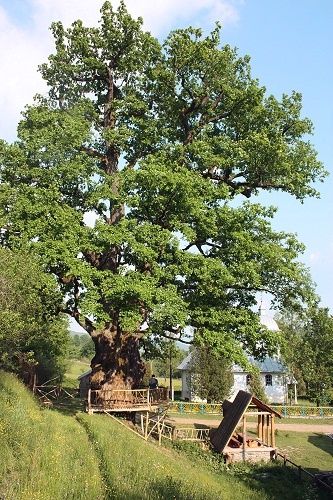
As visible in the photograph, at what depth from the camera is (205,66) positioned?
1017 inches

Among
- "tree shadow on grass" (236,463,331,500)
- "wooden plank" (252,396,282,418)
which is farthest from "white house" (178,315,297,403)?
"tree shadow on grass" (236,463,331,500)

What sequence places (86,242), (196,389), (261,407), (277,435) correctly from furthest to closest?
(196,389) → (277,435) → (261,407) → (86,242)

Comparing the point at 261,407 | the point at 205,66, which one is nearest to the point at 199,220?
the point at 205,66

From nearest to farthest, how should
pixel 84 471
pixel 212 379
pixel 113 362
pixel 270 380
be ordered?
pixel 84 471, pixel 113 362, pixel 212 379, pixel 270 380

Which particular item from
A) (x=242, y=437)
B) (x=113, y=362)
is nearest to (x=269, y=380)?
(x=242, y=437)

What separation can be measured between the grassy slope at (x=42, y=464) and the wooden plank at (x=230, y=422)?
36.0 ft

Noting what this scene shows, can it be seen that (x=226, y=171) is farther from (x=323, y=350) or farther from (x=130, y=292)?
(x=323, y=350)

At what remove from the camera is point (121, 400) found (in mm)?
25969

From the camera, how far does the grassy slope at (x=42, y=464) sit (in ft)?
33.1

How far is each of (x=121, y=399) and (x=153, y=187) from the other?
11398 millimetres

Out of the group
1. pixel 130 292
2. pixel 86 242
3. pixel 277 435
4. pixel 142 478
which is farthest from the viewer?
pixel 277 435

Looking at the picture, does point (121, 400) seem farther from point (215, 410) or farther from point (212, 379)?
point (212, 379)

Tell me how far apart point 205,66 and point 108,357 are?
1664cm

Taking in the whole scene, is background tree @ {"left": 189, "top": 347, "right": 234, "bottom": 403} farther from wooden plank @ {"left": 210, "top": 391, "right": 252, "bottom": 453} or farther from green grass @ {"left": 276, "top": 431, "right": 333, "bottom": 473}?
wooden plank @ {"left": 210, "top": 391, "right": 252, "bottom": 453}
